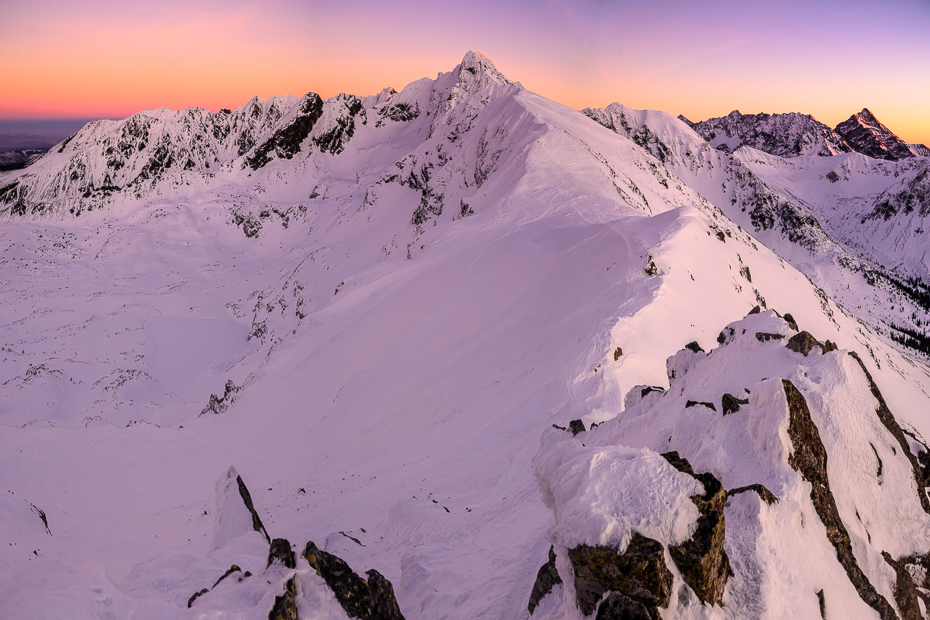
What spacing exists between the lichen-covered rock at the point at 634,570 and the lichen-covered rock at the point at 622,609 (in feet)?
0.40

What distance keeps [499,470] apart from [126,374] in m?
62.4

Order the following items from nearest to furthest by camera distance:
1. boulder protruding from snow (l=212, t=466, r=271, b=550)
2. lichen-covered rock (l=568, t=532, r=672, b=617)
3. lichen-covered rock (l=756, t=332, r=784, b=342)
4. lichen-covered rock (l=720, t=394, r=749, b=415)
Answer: lichen-covered rock (l=568, t=532, r=672, b=617)
lichen-covered rock (l=720, t=394, r=749, b=415)
lichen-covered rock (l=756, t=332, r=784, b=342)
boulder protruding from snow (l=212, t=466, r=271, b=550)

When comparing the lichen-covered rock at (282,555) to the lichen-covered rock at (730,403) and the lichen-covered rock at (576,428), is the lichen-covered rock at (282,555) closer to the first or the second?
the lichen-covered rock at (576,428)

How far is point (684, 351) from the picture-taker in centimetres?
1507

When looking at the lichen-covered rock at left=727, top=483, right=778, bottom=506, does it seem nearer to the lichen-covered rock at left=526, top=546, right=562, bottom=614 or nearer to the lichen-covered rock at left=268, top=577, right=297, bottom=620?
the lichen-covered rock at left=526, top=546, right=562, bottom=614

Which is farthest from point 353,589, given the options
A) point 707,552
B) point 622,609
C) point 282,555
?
point 707,552

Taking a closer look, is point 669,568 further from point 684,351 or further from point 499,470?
point 499,470

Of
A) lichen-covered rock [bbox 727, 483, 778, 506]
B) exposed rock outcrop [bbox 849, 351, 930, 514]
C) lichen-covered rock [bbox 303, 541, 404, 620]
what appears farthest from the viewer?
exposed rock outcrop [bbox 849, 351, 930, 514]

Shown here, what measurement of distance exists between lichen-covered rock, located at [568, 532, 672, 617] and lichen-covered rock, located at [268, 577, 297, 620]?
5.05m

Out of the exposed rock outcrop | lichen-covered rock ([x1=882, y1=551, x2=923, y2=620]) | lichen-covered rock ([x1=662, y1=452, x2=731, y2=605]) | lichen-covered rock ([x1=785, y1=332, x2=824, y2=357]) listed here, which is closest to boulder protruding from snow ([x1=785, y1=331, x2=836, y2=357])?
lichen-covered rock ([x1=785, y1=332, x2=824, y2=357])

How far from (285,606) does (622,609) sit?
221 inches

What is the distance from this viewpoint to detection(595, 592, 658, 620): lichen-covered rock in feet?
22.4

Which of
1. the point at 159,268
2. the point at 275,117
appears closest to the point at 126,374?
the point at 159,268

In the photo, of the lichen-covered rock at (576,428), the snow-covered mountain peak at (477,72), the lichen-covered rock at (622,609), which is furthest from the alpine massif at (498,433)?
the snow-covered mountain peak at (477,72)
